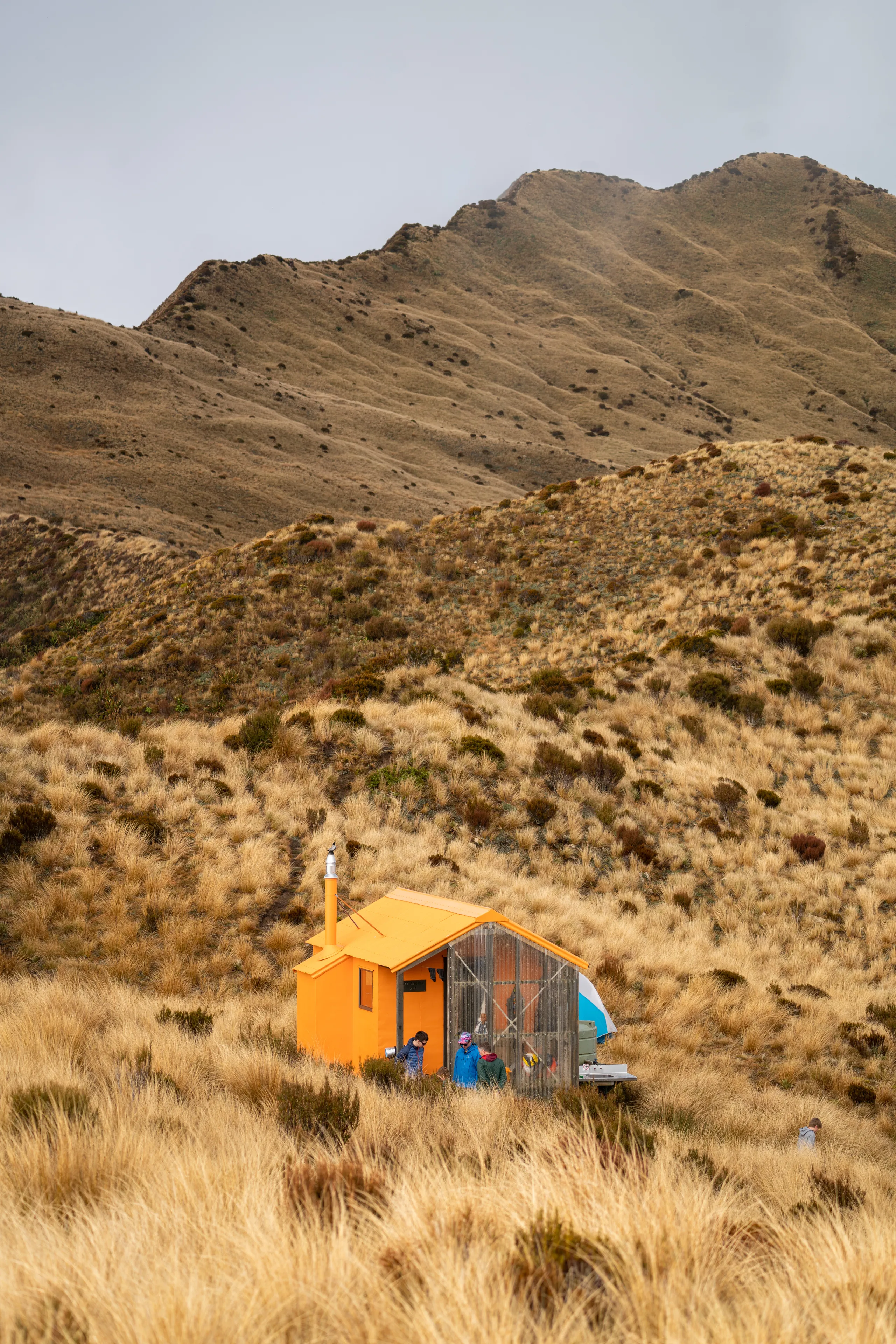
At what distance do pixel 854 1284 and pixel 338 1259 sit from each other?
2.07 meters

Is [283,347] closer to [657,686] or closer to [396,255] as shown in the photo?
[396,255]

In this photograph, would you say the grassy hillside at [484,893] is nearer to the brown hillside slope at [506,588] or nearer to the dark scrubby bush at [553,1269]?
the dark scrubby bush at [553,1269]

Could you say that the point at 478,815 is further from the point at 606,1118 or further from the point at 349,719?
the point at 606,1118

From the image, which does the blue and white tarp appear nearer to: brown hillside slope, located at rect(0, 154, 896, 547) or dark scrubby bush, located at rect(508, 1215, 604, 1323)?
dark scrubby bush, located at rect(508, 1215, 604, 1323)

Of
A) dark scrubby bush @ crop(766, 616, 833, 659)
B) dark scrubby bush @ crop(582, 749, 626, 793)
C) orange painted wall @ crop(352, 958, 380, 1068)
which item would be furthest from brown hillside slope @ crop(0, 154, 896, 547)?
orange painted wall @ crop(352, 958, 380, 1068)

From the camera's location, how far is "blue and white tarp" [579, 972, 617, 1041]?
1198 cm

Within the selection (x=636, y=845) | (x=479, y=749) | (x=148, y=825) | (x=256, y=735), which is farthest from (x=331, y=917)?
(x=256, y=735)

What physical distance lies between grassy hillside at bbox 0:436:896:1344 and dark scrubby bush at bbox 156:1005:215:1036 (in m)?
0.11

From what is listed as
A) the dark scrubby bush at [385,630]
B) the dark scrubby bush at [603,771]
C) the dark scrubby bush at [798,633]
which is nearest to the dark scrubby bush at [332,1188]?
the dark scrubby bush at [603,771]

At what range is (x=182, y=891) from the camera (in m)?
15.0

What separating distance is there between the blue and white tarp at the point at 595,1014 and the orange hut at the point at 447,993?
1.31 metres

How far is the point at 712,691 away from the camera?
25281 millimetres

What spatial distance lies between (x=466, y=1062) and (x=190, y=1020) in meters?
3.40

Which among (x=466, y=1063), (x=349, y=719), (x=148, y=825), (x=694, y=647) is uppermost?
(x=694, y=647)
